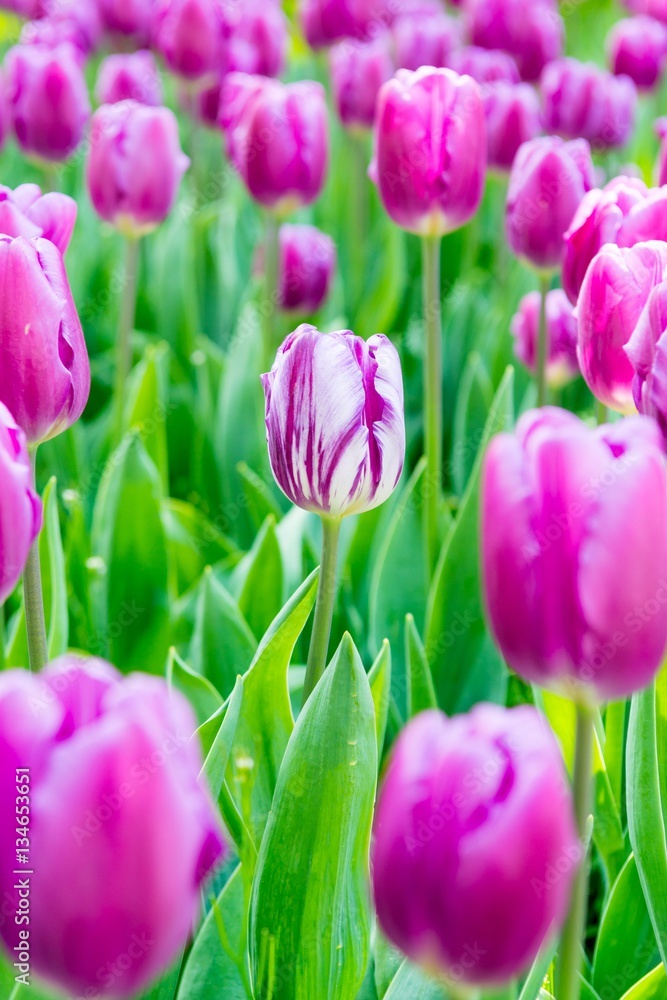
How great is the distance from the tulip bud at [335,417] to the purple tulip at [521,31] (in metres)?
1.94

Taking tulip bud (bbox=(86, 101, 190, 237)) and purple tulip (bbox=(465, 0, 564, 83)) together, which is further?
purple tulip (bbox=(465, 0, 564, 83))

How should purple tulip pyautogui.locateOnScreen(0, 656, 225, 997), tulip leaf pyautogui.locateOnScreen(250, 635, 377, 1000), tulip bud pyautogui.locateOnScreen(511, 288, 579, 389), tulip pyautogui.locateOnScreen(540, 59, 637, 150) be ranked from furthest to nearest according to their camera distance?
tulip pyautogui.locateOnScreen(540, 59, 637, 150) → tulip bud pyautogui.locateOnScreen(511, 288, 579, 389) → tulip leaf pyautogui.locateOnScreen(250, 635, 377, 1000) → purple tulip pyautogui.locateOnScreen(0, 656, 225, 997)

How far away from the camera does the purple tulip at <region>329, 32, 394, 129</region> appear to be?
2180 millimetres

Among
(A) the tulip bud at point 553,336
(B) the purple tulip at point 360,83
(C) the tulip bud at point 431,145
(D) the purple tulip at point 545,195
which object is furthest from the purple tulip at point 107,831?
(B) the purple tulip at point 360,83

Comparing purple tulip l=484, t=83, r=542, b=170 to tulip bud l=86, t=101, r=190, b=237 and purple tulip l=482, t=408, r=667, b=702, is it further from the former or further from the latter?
purple tulip l=482, t=408, r=667, b=702

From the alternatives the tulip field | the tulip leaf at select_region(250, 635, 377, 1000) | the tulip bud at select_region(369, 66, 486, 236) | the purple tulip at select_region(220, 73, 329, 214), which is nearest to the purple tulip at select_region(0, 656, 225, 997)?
the tulip field

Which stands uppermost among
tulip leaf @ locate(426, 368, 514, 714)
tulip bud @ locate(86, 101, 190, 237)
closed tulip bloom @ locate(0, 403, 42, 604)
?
closed tulip bloom @ locate(0, 403, 42, 604)

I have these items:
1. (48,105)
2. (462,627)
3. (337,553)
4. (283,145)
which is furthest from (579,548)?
(48,105)

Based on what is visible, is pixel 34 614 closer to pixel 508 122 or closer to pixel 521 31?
pixel 508 122

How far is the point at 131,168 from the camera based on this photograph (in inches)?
59.0

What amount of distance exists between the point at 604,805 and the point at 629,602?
58 centimetres

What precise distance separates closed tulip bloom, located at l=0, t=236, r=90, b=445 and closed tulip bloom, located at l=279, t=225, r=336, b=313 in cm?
113

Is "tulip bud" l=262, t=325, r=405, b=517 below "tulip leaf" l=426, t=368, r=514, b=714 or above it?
above

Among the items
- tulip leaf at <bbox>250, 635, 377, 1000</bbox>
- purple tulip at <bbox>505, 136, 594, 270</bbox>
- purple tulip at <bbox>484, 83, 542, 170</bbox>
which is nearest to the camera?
tulip leaf at <bbox>250, 635, 377, 1000</bbox>
